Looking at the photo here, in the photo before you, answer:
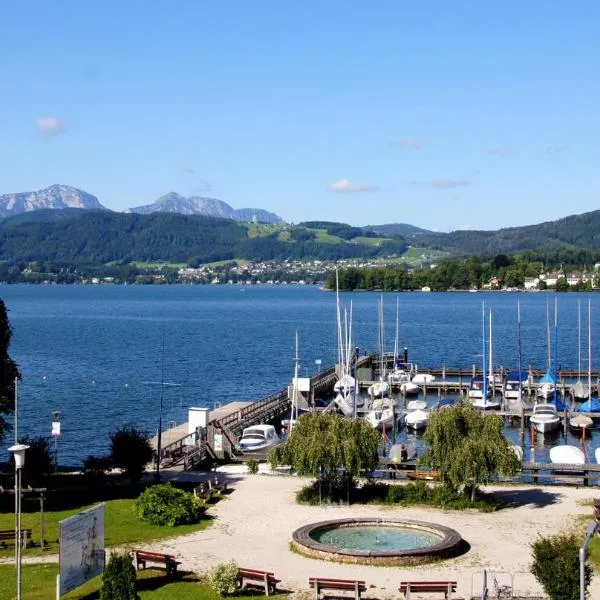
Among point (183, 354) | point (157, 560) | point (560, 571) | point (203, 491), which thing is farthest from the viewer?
point (183, 354)

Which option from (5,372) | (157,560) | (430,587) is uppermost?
(5,372)

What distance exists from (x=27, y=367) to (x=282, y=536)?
7191cm

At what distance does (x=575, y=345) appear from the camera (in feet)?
395

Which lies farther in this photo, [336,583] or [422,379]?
[422,379]

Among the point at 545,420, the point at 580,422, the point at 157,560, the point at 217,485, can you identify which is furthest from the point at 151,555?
the point at 580,422

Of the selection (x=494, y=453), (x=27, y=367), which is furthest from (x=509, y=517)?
(x=27, y=367)

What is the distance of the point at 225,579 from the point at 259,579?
3.09 ft

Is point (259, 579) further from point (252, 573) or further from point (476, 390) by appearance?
point (476, 390)

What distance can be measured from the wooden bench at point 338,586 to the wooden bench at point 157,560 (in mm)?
3954

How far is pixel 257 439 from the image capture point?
1817 inches

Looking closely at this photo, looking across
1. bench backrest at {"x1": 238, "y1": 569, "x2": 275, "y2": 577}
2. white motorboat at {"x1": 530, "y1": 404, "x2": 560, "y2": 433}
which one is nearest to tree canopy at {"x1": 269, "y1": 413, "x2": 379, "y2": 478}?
bench backrest at {"x1": 238, "y1": 569, "x2": 275, "y2": 577}

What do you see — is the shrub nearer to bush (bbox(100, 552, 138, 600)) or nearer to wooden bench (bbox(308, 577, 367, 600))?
wooden bench (bbox(308, 577, 367, 600))

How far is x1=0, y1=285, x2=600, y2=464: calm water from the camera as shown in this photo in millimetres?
67438

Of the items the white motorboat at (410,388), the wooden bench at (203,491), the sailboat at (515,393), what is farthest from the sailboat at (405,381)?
the wooden bench at (203,491)
